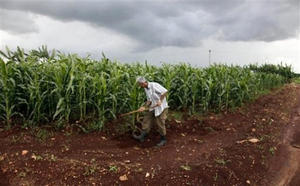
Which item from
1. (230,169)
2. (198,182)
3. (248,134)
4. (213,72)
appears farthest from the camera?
(213,72)

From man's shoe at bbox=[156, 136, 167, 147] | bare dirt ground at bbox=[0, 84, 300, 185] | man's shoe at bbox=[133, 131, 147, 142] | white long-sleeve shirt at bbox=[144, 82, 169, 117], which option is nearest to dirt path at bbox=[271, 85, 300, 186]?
bare dirt ground at bbox=[0, 84, 300, 185]

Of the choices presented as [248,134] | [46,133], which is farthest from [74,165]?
[248,134]

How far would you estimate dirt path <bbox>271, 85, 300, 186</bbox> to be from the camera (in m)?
4.29

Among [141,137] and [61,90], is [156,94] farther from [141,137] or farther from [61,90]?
[61,90]

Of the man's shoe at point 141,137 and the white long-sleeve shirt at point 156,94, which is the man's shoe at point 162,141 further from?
the white long-sleeve shirt at point 156,94

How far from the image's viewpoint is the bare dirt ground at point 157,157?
141 inches

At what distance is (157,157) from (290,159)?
2.70 m

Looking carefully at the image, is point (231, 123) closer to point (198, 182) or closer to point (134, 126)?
point (134, 126)

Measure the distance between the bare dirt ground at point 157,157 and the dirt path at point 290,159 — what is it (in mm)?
15

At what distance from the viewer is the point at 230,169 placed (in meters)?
4.18

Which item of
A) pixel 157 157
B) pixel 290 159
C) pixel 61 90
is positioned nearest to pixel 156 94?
pixel 157 157

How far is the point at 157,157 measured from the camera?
168 inches

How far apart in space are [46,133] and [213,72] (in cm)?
504

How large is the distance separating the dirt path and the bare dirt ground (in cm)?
2
